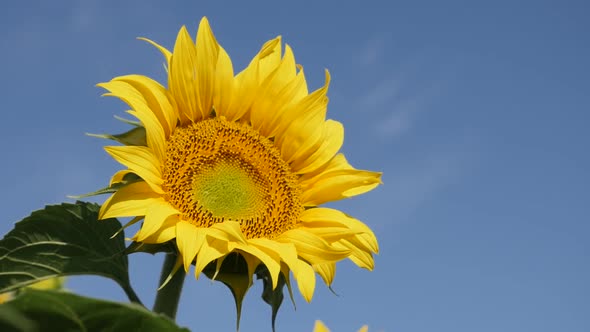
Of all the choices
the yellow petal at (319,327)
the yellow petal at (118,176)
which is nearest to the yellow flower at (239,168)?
the yellow petal at (118,176)

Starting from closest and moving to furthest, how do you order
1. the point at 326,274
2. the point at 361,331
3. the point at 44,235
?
the point at 44,235 → the point at 326,274 → the point at 361,331

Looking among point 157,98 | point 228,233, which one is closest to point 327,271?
point 228,233

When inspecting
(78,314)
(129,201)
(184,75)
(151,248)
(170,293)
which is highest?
(184,75)

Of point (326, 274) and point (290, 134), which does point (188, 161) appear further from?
point (326, 274)

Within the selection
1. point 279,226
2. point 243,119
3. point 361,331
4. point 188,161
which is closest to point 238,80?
point 243,119

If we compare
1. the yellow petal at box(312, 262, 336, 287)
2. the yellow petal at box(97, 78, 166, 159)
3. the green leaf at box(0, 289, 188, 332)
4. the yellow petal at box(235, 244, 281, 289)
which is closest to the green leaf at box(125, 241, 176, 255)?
the yellow petal at box(235, 244, 281, 289)

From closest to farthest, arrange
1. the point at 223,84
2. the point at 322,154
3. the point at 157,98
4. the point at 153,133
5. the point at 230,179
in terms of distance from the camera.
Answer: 1. the point at 153,133
2. the point at 157,98
3. the point at 223,84
4. the point at 230,179
5. the point at 322,154

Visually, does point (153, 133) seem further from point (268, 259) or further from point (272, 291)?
point (272, 291)
